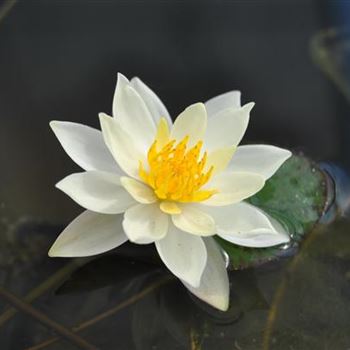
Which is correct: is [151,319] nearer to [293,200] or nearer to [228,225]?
[228,225]

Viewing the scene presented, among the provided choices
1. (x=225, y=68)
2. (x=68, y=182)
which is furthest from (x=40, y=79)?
(x=68, y=182)

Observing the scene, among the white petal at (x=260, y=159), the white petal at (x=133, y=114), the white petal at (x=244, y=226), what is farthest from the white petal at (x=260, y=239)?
the white petal at (x=133, y=114)

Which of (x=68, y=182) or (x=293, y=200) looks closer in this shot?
(x=68, y=182)

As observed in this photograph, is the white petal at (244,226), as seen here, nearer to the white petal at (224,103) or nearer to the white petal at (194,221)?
the white petal at (194,221)

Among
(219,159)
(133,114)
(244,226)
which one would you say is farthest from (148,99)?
(244,226)

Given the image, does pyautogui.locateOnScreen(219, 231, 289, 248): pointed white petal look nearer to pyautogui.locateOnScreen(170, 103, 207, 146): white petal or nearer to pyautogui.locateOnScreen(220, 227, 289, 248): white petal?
pyautogui.locateOnScreen(220, 227, 289, 248): white petal

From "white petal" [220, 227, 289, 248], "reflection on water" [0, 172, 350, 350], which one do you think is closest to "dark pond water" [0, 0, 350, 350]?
"reflection on water" [0, 172, 350, 350]

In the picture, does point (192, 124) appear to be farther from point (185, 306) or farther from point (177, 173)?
point (185, 306)
